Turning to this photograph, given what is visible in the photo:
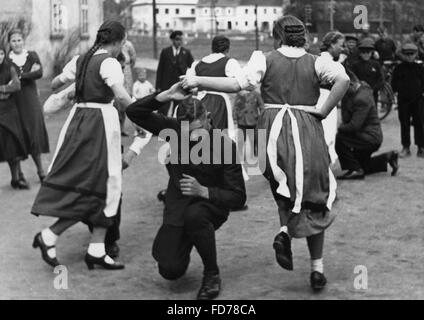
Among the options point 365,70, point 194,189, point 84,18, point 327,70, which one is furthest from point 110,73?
point 84,18

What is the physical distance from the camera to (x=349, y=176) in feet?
32.7

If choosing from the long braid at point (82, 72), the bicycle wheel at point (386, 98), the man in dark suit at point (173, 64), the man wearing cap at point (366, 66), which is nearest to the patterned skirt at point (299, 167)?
the long braid at point (82, 72)

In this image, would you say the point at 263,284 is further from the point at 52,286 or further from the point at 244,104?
the point at 244,104

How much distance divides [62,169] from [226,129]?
8.55ft

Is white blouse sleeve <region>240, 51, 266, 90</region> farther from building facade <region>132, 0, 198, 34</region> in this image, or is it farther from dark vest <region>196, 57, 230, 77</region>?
building facade <region>132, 0, 198, 34</region>

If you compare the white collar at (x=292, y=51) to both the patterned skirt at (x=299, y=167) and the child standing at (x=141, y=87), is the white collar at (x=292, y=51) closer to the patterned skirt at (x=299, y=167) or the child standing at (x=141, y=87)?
the patterned skirt at (x=299, y=167)

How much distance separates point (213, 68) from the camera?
26.4 ft

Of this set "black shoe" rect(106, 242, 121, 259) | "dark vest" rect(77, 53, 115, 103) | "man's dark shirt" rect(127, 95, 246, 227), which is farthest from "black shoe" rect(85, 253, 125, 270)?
"dark vest" rect(77, 53, 115, 103)

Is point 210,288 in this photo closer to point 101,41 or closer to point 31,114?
point 101,41

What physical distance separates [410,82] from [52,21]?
1521 centimetres

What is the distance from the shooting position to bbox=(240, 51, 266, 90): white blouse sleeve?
214 inches

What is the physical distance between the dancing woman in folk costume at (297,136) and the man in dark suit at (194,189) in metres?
0.29

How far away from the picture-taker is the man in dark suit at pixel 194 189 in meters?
5.52
